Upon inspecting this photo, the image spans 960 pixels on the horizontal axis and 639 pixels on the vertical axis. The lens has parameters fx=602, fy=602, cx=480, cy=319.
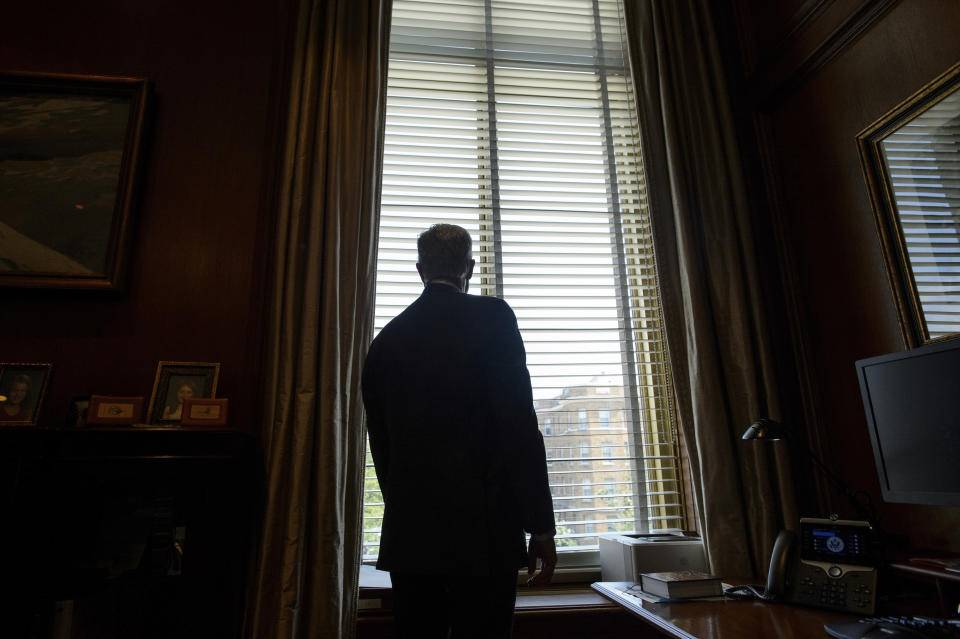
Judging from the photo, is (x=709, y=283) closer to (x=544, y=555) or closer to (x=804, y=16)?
(x=804, y=16)

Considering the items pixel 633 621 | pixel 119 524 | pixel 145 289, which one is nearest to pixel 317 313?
pixel 145 289

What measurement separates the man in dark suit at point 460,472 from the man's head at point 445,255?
0.22 ft

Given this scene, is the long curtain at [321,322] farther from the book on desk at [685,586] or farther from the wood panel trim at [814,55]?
the wood panel trim at [814,55]

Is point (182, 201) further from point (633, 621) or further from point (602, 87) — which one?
point (633, 621)

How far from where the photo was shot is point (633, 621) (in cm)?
206

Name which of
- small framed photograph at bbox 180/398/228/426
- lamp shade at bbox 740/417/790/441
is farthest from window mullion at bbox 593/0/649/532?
small framed photograph at bbox 180/398/228/426

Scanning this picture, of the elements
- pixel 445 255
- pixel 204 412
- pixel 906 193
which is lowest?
pixel 204 412

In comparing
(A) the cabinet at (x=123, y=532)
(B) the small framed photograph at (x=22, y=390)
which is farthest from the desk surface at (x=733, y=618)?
(B) the small framed photograph at (x=22, y=390)

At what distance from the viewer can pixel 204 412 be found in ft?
6.44

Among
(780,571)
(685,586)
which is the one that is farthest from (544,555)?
(780,571)

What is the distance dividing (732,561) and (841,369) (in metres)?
0.82

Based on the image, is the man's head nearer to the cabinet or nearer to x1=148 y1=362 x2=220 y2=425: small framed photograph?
the cabinet

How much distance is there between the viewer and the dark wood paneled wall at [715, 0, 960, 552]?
194cm

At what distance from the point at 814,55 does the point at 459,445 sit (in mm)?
2057
